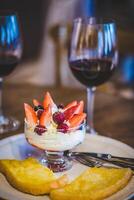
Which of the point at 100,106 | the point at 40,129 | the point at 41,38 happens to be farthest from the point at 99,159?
the point at 41,38

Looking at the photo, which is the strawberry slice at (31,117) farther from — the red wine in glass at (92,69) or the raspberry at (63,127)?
the red wine in glass at (92,69)

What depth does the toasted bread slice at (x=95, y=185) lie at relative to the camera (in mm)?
661

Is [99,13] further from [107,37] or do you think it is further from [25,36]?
[107,37]

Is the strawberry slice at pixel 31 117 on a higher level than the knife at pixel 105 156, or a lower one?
higher

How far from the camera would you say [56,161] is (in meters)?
0.83

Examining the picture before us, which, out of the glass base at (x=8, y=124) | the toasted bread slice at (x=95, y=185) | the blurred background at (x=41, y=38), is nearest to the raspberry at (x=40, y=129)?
the toasted bread slice at (x=95, y=185)

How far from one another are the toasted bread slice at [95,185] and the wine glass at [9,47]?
13.1 inches

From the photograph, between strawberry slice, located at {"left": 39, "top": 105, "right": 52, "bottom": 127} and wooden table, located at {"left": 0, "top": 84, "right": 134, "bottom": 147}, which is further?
wooden table, located at {"left": 0, "top": 84, "right": 134, "bottom": 147}

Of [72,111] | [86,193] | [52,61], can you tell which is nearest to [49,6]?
[52,61]

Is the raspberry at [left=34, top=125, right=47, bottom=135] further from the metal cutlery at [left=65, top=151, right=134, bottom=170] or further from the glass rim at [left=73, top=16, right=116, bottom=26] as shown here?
the glass rim at [left=73, top=16, right=116, bottom=26]

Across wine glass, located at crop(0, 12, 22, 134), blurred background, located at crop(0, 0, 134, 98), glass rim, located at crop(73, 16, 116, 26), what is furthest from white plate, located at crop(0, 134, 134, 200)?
blurred background, located at crop(0, 0, 134, 98)

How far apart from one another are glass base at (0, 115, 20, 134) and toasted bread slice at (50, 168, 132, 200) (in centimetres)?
32

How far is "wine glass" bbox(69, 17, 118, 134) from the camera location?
991 millimetres

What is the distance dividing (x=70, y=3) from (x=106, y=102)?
1.71 meters
